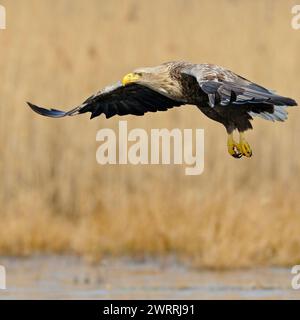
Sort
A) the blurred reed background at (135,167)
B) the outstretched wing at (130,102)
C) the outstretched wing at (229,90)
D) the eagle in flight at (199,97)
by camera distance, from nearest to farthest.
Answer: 1. the outstretched wing at (229,90)
2. the eagle in flight at (199,97)
3. the outstretched wing at (130,102)
4. the blurred reed background at (135,167)

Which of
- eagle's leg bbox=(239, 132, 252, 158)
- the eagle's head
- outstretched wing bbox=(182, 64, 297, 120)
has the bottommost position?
eagle's leg bbox=(239, 132, 252, 158)

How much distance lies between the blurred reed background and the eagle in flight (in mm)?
3792

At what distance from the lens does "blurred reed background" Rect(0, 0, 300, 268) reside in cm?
1385

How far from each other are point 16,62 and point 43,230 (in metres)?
1.80

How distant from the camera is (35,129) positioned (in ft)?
47.6

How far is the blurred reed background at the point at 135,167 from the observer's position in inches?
545

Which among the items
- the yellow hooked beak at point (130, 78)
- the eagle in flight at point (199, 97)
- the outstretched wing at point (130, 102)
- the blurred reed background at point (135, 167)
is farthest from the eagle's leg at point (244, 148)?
the blurred reed background at point (135, 167)

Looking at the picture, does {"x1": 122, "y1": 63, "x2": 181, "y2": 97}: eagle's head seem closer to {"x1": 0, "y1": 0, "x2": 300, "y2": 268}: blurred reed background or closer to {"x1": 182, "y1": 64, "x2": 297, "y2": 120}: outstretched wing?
{"x1": 182, "y1": 64, "x2": 297, "y2": 120}: outstretched wing

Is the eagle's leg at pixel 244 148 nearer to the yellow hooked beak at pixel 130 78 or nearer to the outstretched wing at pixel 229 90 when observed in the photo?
the outstretched wing at pixel 229 90

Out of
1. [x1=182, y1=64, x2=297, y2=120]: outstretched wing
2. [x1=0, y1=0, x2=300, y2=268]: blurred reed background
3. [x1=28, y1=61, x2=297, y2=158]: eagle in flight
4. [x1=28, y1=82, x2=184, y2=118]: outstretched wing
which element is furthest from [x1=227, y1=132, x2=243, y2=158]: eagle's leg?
[x1=0, y1=0, x2=300, y2=268]: blurred reed background

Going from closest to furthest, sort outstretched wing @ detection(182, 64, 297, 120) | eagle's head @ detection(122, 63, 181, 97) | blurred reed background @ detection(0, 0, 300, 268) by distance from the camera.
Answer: outstretched wing @ detection(182, 64, 297, 120), eagle's head @ detection(122, 63, 181, 97), blurred reed background @ detection(0, 0, 300, 268)

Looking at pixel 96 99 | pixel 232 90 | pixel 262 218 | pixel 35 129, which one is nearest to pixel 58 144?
pixel 35 129

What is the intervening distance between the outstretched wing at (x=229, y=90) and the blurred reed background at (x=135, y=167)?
4794 millimetres

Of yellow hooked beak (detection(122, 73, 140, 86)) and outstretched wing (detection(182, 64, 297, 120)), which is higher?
yellow hooked beak (detection(122, 73, 140, 86))
